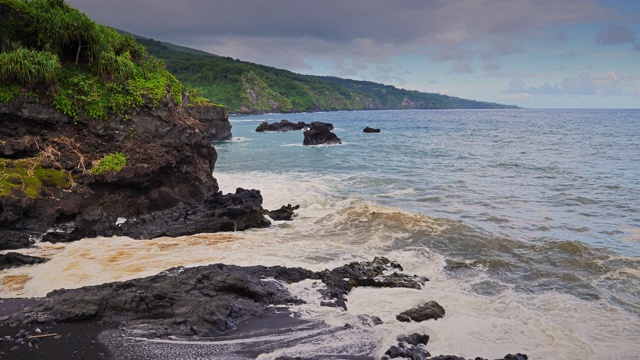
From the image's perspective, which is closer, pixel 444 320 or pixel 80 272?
pixel 444 320

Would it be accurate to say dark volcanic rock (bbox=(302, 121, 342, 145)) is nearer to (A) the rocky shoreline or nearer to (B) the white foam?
(B) the white foam

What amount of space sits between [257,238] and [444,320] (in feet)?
31.4

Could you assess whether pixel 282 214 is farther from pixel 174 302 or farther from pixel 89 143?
pixel 174 302

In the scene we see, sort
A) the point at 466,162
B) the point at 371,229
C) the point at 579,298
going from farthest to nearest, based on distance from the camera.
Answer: the point at 466,162 → the point at 371,229 → the point at 579,298

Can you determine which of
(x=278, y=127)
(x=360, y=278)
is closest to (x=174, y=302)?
(x=360, y=278)

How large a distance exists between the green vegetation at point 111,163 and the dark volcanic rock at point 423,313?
15.3 meters

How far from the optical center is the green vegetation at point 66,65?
Result: 20.1 meters

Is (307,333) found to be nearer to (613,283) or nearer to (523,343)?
(523,343)

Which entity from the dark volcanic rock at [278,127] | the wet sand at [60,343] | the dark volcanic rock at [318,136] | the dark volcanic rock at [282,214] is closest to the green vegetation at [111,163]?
the dark volcanic rock at [282,214]

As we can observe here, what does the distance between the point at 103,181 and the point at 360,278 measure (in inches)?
520

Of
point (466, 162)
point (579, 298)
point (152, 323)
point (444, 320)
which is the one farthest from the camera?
point (466, 162)

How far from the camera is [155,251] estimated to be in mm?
16828

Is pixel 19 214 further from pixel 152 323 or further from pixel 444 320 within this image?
pixel 444 320

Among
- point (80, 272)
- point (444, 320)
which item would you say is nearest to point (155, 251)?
point (80, 272)
